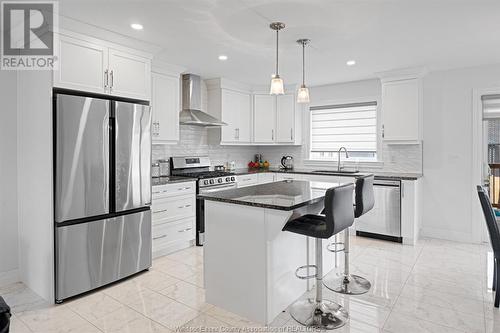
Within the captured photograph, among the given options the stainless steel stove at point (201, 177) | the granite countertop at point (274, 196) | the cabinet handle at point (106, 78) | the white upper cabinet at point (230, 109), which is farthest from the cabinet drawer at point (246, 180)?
the cabinet handle at point (106, 78)

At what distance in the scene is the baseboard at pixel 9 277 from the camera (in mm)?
3189

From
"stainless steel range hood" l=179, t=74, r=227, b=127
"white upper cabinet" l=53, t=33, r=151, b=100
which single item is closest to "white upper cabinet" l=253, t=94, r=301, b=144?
"stainless steel range hood" l=179, t=74, r=227, b=127

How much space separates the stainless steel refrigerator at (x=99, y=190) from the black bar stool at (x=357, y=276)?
1.98 metres

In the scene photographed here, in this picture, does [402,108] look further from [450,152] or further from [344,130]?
[344,130]

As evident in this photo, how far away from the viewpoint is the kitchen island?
7.73ft

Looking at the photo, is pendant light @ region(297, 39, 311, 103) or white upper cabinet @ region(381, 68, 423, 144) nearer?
pendant light @ region(297, 39, 311, 103)

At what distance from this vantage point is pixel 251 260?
8.01 ft

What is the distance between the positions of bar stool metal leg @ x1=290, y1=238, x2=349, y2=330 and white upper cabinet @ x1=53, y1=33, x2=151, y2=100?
2428mm

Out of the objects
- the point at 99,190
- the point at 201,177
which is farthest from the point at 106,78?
the point at 201,177

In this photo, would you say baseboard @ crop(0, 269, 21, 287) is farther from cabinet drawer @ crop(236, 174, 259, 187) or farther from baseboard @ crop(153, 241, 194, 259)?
cabinet drawer @ crop(236, 174, 259, 187)

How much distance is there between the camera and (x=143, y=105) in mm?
3375

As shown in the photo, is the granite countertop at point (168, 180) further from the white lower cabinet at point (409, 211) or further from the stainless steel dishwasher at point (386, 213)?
the white lower cabinet at point (409, 211)

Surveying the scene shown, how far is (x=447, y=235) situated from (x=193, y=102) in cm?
426

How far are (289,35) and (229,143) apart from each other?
248cm
